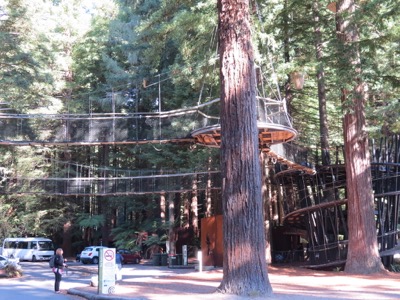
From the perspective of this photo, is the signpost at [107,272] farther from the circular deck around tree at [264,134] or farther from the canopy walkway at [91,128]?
the canopy walkway at [91,128]

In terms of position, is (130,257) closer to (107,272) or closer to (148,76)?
(148,76)

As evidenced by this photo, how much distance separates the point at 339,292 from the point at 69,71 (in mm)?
35170

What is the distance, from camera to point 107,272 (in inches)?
590

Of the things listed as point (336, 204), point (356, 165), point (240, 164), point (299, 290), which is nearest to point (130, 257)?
point (336, 204)


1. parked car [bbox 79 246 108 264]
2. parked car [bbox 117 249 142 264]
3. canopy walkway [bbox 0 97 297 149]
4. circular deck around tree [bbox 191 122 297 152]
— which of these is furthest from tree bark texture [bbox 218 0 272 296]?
parked car [bbox 79 246 108 264]

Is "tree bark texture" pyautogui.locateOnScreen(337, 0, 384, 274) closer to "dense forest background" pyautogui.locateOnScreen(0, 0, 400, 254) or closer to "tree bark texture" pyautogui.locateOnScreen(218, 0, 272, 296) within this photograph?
"dense forest background" pyautogui.locateOnScreen(0, 0, 400, 254)

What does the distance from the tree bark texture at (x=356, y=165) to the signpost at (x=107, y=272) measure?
421 inches

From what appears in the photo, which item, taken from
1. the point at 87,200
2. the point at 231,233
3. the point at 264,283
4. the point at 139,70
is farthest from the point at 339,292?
the point at 87,200

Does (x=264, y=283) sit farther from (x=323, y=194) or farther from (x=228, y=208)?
(x=323, y=194)

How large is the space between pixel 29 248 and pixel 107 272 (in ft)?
117

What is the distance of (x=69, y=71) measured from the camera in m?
44.1

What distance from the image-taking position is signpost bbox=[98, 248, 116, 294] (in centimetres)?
1482

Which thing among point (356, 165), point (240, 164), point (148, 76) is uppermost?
point (148, 76)

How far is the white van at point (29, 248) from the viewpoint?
4706 centimetres
